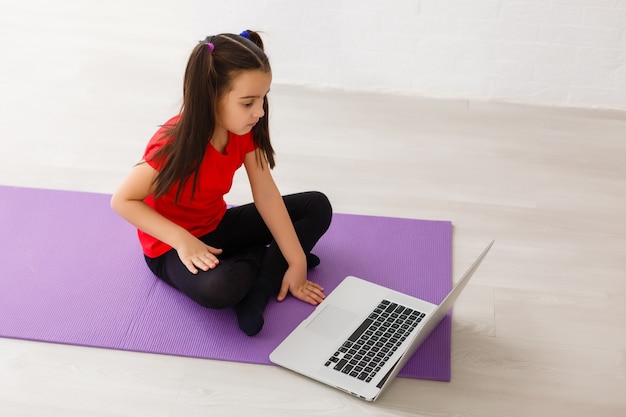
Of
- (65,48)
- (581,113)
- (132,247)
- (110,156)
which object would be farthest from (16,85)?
(581,113)

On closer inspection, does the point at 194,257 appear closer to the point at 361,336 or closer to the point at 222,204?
the point at 222,204

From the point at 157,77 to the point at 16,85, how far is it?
0.50m

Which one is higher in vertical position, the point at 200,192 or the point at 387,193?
the point at 200,192

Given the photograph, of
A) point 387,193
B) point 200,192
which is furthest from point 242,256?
point 387,193

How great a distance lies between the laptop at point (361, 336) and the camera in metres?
1.83

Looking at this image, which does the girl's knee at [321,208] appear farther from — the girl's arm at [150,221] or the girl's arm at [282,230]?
the girl's arm at [150,221]

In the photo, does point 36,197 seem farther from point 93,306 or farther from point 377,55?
point 377,55

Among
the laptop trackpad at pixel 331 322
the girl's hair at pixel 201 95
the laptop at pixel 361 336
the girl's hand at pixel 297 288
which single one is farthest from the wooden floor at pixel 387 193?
the girl's hair at pixel 201 95

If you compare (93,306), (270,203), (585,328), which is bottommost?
(585,328)

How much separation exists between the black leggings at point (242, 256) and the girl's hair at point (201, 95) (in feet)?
0.69

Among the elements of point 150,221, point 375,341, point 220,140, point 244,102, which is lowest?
point 375,341

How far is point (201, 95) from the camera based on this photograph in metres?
1.84

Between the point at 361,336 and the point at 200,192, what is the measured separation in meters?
0.50

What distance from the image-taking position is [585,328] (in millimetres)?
2035
